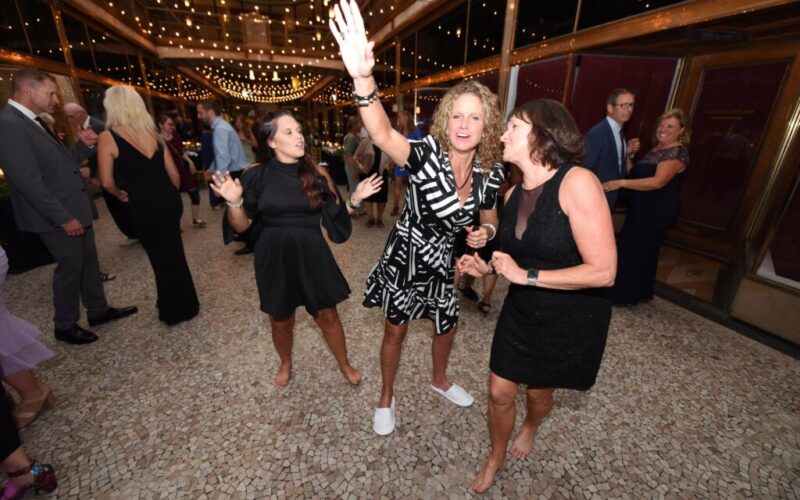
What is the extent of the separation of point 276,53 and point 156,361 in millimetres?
14622

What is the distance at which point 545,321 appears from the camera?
1401 mm

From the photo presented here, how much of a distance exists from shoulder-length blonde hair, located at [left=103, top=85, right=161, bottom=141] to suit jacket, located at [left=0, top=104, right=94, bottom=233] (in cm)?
42

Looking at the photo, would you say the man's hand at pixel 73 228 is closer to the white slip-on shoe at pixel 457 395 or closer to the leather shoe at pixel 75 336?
the leather shoe at pixel 75 336

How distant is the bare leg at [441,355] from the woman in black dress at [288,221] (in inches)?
25.6

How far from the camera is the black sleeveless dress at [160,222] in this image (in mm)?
2551

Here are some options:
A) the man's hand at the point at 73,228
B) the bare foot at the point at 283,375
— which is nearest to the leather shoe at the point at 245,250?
the man's hand at the point at 73,228

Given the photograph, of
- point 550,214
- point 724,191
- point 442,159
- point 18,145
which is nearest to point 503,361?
point 550,214

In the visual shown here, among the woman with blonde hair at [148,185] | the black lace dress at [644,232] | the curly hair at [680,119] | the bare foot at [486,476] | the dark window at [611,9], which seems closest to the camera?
the bare foot at [486,476]

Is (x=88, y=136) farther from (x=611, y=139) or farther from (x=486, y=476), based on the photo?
(x=611, y=139)

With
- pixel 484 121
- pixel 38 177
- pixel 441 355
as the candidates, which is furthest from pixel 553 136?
pixel 38 177

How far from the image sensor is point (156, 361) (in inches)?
102

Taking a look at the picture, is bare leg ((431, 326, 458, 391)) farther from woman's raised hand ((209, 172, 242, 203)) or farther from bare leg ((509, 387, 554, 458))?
woman's raised hand ((209, 172, 242, 203))

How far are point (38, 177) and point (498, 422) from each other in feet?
10.7

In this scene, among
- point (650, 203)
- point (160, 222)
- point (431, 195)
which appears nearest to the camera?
point (431, 195)
